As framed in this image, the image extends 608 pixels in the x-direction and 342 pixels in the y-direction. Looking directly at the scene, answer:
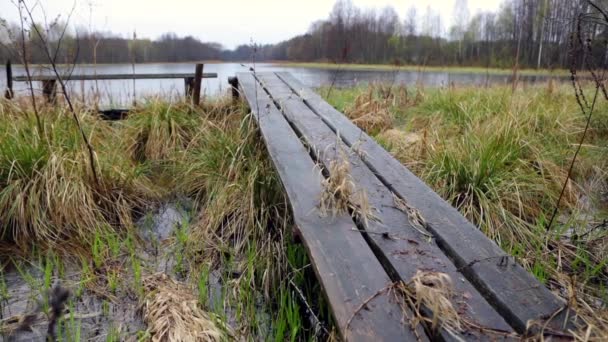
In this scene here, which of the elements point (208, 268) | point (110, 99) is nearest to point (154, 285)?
point (208, 268)

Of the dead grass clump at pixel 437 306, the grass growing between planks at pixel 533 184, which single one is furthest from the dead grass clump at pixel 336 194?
the grass growing between planks at pixel 533 184

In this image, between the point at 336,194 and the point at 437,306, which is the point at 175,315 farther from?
the point at 437,306

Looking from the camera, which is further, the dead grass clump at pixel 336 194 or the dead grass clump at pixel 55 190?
the dead grass clump at pixel 55 190

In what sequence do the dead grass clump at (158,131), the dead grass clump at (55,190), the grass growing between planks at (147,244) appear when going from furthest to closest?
the dead grass clump at (158,131) < the dead grass clump at (55,190) < the grass growing between planks at (147,244)

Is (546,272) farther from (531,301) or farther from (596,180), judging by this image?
(596,180)

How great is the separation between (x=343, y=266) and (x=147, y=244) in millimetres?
1816

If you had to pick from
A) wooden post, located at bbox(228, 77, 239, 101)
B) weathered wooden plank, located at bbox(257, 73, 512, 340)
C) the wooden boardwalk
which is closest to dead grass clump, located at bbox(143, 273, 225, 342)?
the wooden boardwalk

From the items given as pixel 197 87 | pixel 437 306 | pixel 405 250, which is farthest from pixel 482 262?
pixel 197 87

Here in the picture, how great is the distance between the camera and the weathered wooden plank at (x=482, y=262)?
115 centimetres

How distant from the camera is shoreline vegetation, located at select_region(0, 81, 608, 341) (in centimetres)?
195

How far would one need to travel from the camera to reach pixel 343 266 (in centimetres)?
134

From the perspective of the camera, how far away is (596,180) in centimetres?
330

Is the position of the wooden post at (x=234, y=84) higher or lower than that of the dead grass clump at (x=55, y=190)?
higher

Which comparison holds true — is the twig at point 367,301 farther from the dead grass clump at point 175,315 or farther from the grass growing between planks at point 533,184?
the dead grass clump at point 175,315
